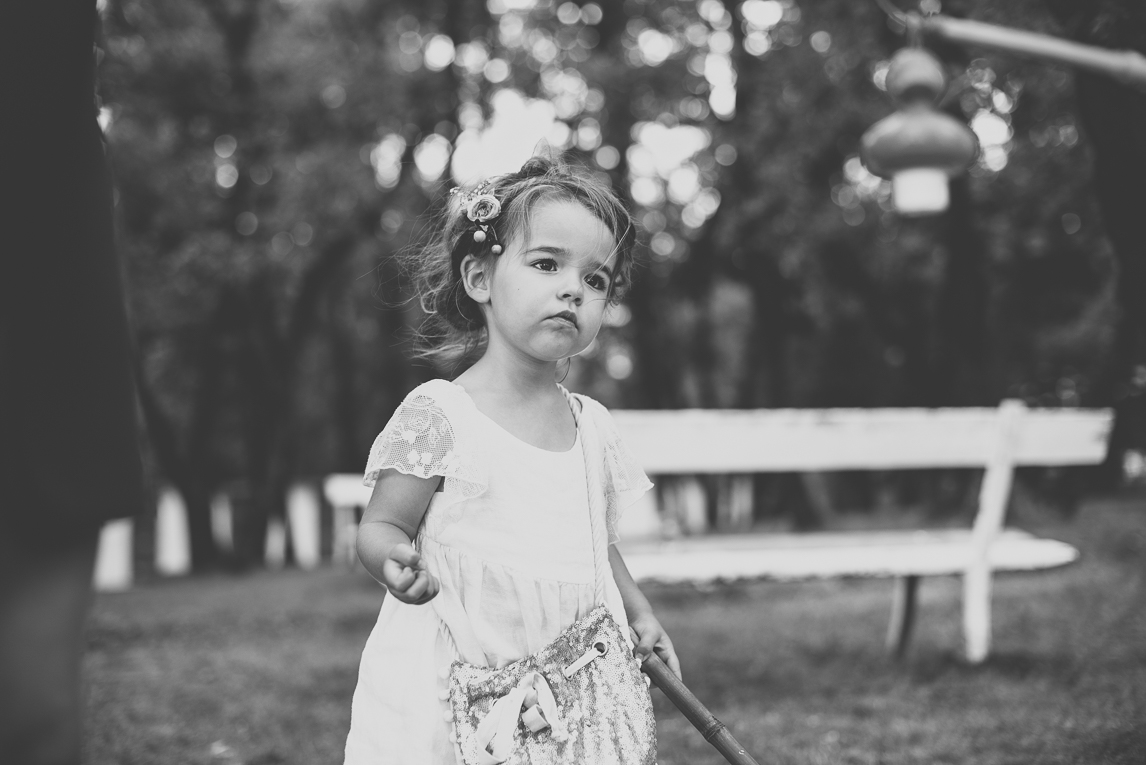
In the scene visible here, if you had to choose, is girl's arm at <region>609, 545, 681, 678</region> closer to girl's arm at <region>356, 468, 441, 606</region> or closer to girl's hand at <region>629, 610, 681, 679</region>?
girl's hand at <region>629, 610, 681, 679</region>

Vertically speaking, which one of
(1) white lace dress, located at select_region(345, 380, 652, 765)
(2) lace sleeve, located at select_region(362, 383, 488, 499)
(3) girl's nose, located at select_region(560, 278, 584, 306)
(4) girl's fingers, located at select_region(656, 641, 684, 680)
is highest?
(3) girl's nose, located at select_region(560, 278, 584, 306)

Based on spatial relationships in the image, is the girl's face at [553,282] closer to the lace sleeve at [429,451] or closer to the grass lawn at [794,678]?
the lace sleeve at [429,451]

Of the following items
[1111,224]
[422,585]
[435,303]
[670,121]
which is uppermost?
[670,121]

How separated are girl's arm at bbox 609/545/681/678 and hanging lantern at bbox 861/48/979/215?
2.86 metres

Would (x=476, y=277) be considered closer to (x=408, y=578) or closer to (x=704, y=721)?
(x=408, y=578)

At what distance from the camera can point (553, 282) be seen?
6.76 ft

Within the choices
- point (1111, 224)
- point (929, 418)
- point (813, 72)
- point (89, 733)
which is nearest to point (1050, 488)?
point (813, 72)

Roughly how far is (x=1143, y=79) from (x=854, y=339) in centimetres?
1781

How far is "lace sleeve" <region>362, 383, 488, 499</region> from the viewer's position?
1.95 metres

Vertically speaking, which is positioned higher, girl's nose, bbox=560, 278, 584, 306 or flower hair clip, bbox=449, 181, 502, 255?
flower hair clip, bbox=449, 181, 502, 255

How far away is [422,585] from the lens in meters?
1.69

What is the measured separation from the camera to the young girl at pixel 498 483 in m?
1.95

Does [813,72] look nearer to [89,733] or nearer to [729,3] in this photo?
[729,3]

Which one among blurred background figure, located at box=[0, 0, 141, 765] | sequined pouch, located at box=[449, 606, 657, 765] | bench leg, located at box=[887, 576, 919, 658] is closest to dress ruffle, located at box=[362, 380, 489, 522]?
sequined pouch, located at box=[449, 606, 657, 765]
